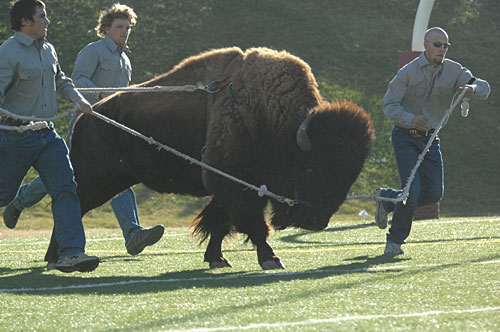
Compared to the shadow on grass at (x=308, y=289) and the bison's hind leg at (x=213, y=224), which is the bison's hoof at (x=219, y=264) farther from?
the shadow on grass at (x=308, y=289)

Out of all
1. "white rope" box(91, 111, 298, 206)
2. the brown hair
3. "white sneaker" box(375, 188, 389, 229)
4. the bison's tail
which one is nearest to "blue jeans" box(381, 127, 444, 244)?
"white sneaker" box(375, 188, 389, 229)

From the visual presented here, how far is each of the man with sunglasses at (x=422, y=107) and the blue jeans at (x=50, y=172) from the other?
9.04 feet

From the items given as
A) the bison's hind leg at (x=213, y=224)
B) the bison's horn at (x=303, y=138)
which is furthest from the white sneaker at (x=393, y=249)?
the bison's horn at (x=303, y=138)

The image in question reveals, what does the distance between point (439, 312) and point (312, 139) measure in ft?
8.03

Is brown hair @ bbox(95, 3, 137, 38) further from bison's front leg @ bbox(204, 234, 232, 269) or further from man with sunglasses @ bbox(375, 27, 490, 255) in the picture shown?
man with sunglasses @ bbox(375, 27, 490, 255)

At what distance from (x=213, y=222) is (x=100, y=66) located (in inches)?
85.4

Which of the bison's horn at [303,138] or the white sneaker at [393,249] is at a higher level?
the bison's horn at [303,138]

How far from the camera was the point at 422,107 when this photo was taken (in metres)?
7.96

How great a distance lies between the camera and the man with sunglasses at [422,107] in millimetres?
7859

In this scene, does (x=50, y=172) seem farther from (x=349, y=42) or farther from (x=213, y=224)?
(x=349, y=42)

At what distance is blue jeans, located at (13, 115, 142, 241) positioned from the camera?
341 inches

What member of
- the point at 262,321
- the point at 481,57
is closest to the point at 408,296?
the point at 262,321

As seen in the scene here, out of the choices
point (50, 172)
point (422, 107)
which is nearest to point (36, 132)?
point (50, 172)

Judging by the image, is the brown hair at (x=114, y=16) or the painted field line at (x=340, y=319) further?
the brown hair at (x=114, y=16)
